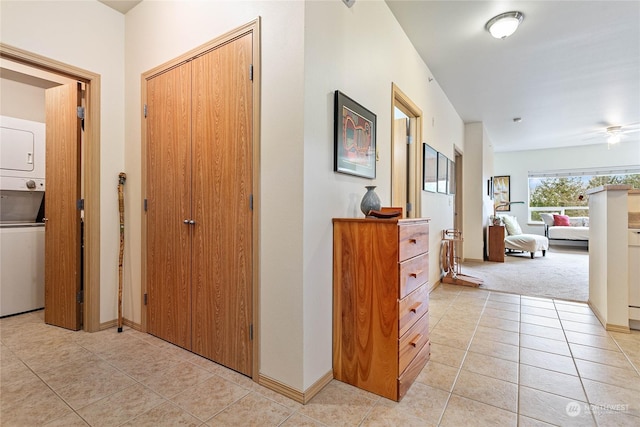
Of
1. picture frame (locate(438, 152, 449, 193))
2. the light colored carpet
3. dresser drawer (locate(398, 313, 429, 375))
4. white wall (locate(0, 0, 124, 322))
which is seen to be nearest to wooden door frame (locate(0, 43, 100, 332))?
white wall (locate(0, 0, 124, 322))

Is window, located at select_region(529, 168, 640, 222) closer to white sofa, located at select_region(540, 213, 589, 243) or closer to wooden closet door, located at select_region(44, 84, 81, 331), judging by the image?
white sofa, located at select_region(540, 213, 589, 243)

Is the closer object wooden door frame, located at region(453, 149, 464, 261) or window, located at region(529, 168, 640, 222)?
wooden door frame, located at region(453, 149, 464, 261)

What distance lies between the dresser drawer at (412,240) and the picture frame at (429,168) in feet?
5.07

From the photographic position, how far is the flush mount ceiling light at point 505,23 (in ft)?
8.61

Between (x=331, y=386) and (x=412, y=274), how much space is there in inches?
31.3

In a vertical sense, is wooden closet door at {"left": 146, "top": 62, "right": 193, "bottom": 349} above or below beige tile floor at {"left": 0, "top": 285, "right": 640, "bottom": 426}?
above

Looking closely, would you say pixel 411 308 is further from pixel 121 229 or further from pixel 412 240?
pixel 121 229

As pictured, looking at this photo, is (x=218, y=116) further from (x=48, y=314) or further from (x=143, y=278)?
(x=48, y=314)

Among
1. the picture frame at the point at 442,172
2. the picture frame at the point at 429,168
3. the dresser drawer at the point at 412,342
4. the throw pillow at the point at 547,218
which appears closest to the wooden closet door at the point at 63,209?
the dresser drawer at the point at 412,342

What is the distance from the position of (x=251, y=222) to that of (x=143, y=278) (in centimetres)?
131

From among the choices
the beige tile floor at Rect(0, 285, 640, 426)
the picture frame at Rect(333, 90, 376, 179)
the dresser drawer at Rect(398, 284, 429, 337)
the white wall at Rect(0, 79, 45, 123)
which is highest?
the white wall at Rect(0, 79, 45, 123)

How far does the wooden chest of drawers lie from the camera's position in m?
1.62

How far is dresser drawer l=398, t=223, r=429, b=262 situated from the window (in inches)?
325

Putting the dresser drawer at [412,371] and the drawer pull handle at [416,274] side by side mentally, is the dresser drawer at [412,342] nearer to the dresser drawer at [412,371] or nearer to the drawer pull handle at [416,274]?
the dresser drawer at [412,371]
